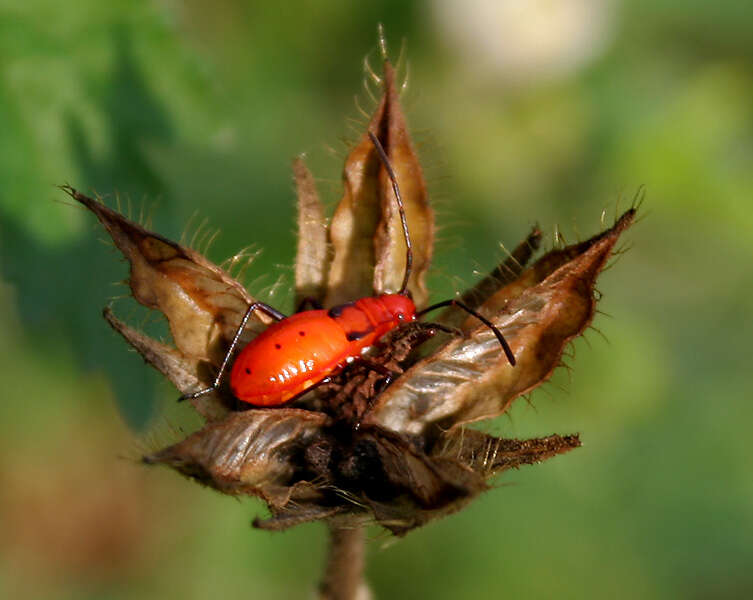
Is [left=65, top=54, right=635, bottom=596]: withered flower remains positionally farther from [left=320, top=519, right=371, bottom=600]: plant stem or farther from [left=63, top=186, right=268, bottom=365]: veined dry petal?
[left=320, top=519, right=371, bottom=600]: plant stem

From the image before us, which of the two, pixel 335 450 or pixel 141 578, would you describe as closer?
pixel 335 450

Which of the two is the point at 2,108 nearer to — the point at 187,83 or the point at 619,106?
the point at 187,83

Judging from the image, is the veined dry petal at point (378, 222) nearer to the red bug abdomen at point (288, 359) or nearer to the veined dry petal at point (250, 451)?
the red bug abdomen at point (288, 359)

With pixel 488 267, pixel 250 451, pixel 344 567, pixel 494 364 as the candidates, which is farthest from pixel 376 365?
pixel 488 267

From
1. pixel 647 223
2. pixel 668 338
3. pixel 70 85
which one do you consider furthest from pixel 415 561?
pixel 70 85

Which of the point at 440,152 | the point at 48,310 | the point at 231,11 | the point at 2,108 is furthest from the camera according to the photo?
the point at 231,11

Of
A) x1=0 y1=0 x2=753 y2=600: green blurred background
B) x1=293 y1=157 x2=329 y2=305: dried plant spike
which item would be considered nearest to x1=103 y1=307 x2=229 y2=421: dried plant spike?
x1=293 y1=157 x2=329 y2=305: dried plant spike

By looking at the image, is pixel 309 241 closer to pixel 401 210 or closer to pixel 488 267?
pixel 401 210
